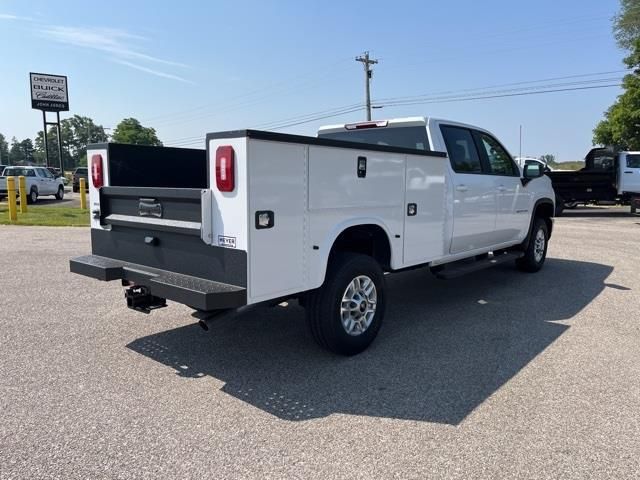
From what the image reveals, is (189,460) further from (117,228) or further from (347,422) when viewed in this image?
(117,228)

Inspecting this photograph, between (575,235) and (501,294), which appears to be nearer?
(501,294)

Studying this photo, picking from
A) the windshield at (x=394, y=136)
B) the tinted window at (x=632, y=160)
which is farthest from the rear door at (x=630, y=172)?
the windshield at (x=394, y=136)

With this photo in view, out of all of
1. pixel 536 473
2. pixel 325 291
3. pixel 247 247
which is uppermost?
pixel 247 247

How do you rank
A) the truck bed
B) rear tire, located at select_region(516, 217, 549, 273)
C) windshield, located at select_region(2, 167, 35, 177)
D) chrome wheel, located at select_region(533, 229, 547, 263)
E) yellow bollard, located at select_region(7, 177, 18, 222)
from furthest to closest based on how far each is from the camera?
windshield, located at select_region(2, 167, 35, 177) → the truck bed → yellow bollard, located at select_region(7, 177, 18, 222) → chrome wheel, located at select_region(533, 229, 547, 263) → rear tire, located at select_region(516, 217, 549, 273)

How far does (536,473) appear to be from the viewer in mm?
2801

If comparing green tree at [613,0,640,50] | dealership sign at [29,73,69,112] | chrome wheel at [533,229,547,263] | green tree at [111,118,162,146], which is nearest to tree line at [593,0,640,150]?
green tree at [613,0,640,50]

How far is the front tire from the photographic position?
4.16m

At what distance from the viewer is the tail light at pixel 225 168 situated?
3451 millimetres

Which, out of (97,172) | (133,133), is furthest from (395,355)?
(133,133)

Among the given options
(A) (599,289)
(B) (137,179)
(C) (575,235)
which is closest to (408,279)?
(A) (599,289)

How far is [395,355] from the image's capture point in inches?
179

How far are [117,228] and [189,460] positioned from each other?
93.2 inches

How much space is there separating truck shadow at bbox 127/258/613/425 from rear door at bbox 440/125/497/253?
0.81 meters

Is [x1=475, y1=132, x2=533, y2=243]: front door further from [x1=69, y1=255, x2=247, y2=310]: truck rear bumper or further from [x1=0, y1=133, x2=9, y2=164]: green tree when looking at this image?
[x1=0, y1=133, x2=9, y2=164]: green tree
